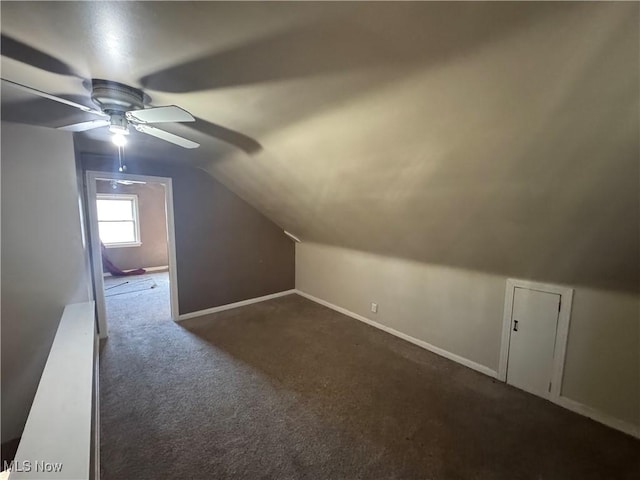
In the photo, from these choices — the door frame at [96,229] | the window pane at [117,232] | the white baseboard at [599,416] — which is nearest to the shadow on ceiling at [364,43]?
the door frame at [96,229]

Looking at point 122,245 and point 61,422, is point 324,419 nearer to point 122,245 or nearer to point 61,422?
point 61,422

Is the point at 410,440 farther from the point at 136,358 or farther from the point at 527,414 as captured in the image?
the point at 136,358

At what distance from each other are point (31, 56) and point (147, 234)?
6224mm

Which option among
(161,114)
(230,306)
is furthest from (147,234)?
(161,114)

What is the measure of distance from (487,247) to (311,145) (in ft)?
5.37

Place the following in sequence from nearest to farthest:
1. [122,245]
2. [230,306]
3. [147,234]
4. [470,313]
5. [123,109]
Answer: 1. [123,109]
2. [470,313]
3. [230,306]
4. [122,245]
5. [147,234]

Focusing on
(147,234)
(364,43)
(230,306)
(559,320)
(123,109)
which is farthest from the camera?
(147,234)

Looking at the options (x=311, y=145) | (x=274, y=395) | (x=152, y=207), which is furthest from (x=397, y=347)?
(x=152, y=207)

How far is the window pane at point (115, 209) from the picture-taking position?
6262 mm

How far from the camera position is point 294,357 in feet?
9.64

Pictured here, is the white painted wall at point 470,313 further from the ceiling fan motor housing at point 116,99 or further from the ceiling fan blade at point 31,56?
the ceiling fan blade at point 31,56

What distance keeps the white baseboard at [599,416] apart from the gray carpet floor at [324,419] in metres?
0.07

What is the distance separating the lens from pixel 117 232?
644cm

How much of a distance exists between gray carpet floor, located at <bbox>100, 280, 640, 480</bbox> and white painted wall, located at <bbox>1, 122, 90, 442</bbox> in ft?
1.98
